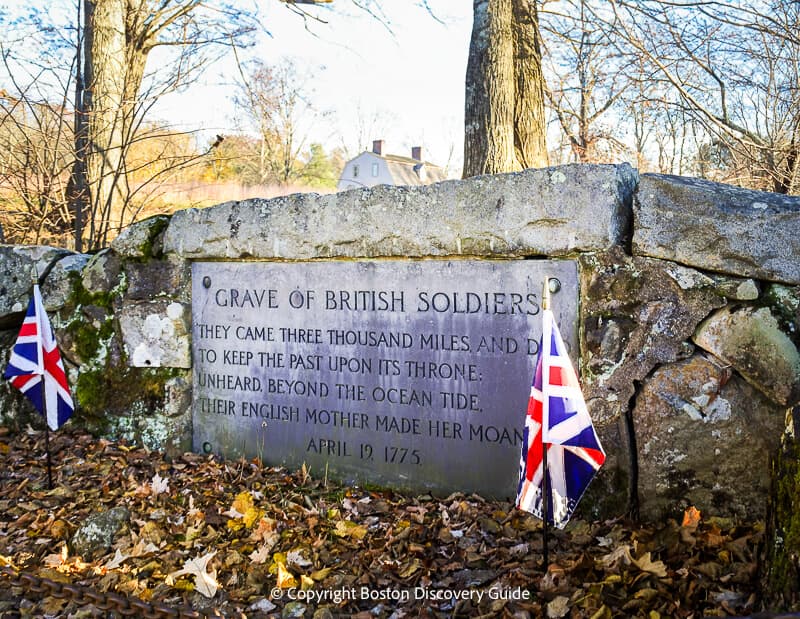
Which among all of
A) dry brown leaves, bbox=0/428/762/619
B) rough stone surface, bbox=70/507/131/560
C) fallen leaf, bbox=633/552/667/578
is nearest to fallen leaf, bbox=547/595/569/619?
dry brown leaves, bbox=0/428/762/619

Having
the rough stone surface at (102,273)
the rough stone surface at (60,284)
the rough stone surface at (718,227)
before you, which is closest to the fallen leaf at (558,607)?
the rough stone surface at (718,227)

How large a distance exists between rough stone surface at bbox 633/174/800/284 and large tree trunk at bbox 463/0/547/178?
3.60 meters

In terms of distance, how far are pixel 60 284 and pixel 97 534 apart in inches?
79.6

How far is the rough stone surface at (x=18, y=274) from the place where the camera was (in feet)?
14.3

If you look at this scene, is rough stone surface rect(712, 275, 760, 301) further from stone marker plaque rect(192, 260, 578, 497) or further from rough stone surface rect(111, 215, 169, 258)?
rough stone surface rect(111, 215, 169, 258)

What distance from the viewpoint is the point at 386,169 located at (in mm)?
39406

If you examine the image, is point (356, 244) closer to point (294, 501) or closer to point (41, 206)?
point (294, 501)

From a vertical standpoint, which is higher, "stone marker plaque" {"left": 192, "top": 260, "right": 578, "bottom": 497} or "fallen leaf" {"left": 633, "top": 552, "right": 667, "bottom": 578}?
"stone marker plaque" {"left": 192, "top": 260, "right": 578, "bottom": 497}

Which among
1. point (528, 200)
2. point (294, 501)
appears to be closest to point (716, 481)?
point (528, 200)

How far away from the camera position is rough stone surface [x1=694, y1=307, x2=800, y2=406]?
2.52 m

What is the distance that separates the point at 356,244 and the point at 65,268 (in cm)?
218

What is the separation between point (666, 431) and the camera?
2748 mm

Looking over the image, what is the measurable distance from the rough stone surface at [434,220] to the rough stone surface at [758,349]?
1.82 feet

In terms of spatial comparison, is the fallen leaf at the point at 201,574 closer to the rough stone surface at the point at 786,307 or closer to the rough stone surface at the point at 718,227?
the rough stone surface at the point at 718,227
